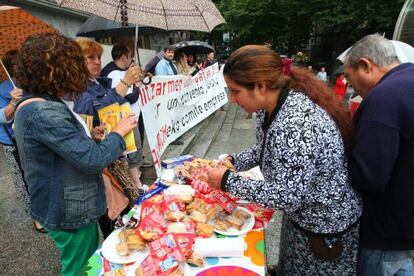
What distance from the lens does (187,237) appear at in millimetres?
1433

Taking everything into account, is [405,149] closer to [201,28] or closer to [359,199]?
[359,199]

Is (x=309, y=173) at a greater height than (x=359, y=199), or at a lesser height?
greater

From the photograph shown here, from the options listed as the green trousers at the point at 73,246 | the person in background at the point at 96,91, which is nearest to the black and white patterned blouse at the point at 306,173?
the green trousers at the point at 73,246

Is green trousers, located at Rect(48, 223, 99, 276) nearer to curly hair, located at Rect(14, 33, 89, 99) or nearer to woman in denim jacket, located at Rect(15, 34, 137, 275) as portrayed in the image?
woman in denim jacket, located at Rect(15, 34, 137, 275)

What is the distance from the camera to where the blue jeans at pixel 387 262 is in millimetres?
1572

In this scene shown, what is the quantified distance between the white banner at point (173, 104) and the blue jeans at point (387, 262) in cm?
190

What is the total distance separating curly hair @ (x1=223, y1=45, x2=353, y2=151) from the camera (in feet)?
4.53

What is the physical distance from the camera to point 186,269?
138 cm

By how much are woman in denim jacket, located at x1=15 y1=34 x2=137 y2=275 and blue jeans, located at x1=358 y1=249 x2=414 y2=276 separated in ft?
5.08

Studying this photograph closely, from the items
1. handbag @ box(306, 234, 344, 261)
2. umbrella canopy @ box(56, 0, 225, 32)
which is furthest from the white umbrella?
handbag @ box(306, 234, 344, 261)

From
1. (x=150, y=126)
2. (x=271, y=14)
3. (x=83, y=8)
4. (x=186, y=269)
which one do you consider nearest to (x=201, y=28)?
(x=83, y=8)

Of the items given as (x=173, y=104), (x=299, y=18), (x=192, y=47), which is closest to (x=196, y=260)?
(x=173, y=104)

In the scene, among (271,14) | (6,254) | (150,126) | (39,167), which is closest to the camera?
(39,167)

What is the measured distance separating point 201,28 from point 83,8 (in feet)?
3.12
